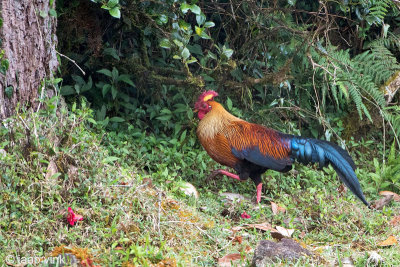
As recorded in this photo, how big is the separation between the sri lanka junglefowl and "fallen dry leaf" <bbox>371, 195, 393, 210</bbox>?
62 centimetres

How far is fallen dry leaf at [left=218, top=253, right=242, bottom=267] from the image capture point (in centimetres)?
385

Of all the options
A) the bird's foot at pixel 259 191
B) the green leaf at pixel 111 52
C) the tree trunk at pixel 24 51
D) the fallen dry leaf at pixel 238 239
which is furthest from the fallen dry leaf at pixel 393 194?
the tree trunk at pixel 24 51

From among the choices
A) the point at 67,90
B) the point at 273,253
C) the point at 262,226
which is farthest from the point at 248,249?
the point at 67,90

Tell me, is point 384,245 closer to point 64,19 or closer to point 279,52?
point 279,52

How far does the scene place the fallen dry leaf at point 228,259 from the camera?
3.85m

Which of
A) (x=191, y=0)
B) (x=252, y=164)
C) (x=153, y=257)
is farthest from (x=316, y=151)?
(x=153, y=257)

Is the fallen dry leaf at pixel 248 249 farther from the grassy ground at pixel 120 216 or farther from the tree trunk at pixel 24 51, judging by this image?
the tree trunk at pixel 24 51

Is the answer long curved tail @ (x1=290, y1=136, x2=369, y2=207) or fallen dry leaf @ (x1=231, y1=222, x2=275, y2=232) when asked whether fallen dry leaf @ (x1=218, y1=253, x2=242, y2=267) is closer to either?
fallen dry leaf @ (x1=231, y1=222, x2=275, y2=232)

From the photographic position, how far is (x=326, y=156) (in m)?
5.57

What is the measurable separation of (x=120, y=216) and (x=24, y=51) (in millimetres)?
1671

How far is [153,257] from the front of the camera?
3592 mm

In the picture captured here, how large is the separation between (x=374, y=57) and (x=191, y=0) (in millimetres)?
3388

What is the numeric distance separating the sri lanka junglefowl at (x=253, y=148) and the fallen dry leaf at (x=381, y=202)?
24.4 inches

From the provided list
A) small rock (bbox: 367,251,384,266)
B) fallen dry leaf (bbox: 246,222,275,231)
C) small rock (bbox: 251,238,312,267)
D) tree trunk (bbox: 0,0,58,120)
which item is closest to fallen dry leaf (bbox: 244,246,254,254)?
small rock (bbox: 251,238,312,267)
